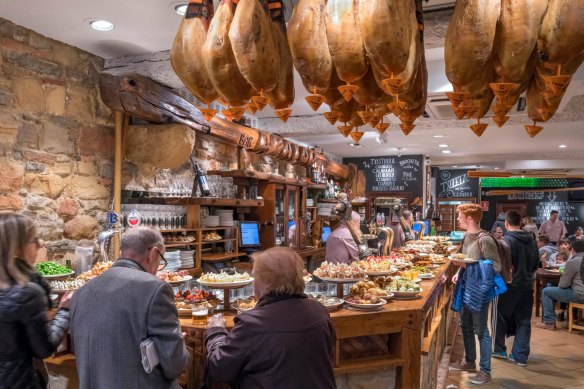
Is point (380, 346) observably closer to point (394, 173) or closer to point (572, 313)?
point (572, 313)

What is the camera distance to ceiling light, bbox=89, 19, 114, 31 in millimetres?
4078

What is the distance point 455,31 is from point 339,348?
2.42 metres

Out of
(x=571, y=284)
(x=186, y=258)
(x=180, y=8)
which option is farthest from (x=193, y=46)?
(x=571, y=284)

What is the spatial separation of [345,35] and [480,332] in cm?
470

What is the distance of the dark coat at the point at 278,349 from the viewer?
7.02ft

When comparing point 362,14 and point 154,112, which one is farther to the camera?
point 154,112

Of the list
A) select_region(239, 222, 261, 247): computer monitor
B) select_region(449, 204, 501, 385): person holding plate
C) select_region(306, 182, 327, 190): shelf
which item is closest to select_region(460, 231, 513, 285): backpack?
select_region(449, 204, 501, 385): person holding plate

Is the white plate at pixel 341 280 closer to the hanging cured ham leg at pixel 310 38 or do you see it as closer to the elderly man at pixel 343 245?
the hanging cured ham leg at pixel 310 38

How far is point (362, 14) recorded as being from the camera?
1.43m

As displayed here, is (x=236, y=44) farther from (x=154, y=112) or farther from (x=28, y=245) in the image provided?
(x=154, y=112)

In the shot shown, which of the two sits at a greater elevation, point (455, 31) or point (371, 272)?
point (455, 31)

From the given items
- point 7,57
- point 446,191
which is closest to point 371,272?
point 7,57

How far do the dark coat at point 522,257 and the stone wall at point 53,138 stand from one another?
4921 mm

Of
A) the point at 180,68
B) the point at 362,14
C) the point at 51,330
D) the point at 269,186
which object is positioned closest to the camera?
the point at 362,14
